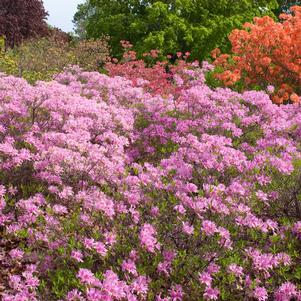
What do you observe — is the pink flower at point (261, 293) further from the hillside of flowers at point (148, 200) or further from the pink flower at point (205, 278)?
the pink flower at point (205, 278)

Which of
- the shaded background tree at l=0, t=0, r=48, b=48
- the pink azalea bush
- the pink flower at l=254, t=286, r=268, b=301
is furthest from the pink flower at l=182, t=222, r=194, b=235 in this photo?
the shaded background tree at l=0, t=0, r=48, b=48

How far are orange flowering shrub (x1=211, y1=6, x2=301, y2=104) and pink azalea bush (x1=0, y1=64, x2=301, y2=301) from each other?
16.9ft

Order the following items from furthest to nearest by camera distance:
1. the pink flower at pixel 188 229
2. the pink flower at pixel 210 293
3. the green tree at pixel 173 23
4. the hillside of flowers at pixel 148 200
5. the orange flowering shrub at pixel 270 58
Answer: the green tree at pixel 173 23
the orange flowering shrub at pixel 270 58
the pink flower at pixel 188 229
the hillside of flowers at pixel 148 200
the pink flower at pixel 210 293

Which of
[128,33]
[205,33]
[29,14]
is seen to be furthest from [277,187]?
[29,14]

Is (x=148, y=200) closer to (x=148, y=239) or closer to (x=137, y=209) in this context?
(x=137, y=209)

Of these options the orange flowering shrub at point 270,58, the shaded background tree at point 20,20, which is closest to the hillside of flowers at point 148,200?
the orange flowering shrub at point 270,58

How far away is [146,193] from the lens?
5.48m

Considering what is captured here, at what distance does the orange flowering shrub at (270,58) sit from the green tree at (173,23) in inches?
391

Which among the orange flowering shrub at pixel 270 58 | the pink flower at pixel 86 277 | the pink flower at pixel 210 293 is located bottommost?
the pink flower at pixel 86 277

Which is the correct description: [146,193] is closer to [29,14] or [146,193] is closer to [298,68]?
[298,68]

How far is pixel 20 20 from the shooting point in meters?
26.8

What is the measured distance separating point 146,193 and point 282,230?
1477 millimetres

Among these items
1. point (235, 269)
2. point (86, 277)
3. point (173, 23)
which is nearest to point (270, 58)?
point (235, 269)

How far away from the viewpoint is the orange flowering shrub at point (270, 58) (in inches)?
505
